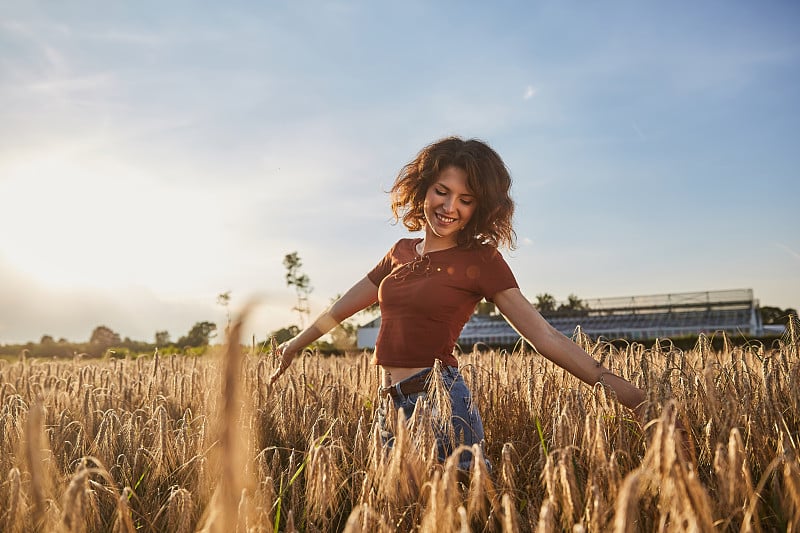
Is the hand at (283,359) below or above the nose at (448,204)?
below

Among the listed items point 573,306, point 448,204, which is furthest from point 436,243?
point 573,306

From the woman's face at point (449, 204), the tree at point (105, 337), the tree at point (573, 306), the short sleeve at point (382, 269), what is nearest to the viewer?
the woman's face at point (449, 204)

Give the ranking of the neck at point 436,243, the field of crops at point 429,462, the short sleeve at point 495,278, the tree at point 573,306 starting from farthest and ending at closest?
the tree at point 573,306 → the neck at point 436,243 → the short sleeve at point 495,278 → the field of crops at point 429,462

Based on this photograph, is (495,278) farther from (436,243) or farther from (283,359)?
(283,359)

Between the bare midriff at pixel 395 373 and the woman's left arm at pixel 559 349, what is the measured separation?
17.5 inches

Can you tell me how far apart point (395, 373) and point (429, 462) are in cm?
92

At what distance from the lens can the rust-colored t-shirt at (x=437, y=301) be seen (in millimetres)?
2666

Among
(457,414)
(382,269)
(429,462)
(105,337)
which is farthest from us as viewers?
(105,337)

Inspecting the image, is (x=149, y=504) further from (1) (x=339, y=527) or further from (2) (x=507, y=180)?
(2) (x=507, y=180)

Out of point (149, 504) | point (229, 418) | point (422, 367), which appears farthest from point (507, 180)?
point (229, 418)

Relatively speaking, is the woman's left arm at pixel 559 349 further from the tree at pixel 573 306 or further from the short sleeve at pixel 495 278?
the tree at pixel 573 306

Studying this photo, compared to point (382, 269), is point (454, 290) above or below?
below

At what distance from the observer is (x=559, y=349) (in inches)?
99.2

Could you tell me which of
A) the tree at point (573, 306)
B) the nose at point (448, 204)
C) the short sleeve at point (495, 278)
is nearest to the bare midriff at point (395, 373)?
the short sleeve at point (495, 278)
